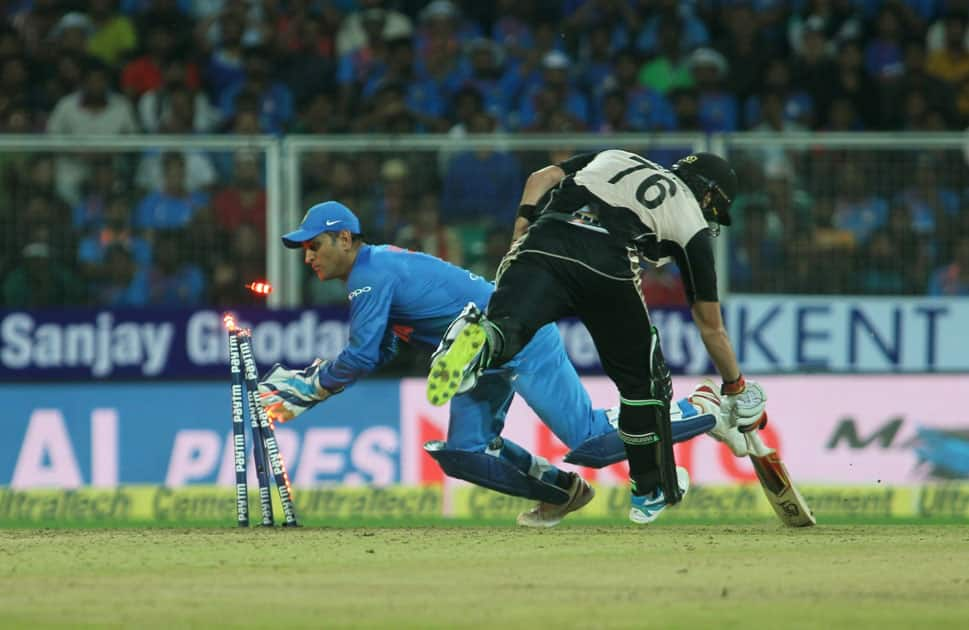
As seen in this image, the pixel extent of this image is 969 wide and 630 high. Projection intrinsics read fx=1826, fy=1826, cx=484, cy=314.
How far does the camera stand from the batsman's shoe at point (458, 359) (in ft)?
28.3

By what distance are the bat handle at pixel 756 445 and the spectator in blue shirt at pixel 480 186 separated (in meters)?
4.72

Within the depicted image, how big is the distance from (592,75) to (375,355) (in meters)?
7.65

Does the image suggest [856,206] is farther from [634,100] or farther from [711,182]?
[711,182]

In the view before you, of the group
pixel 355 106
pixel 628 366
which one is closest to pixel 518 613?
pixel 628 366

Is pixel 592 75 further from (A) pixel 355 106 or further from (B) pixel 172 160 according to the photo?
(B) pixel 172 160

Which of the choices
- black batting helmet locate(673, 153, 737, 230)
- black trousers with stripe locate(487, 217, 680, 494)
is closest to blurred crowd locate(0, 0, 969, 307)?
black batting helmet locate(673, 153, 737, 230)

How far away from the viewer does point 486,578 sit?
822 cm

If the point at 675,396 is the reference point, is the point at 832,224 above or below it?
above

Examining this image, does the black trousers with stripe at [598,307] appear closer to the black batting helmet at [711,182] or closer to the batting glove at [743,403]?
the batting glove at [743,403]

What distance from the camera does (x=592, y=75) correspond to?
1664 cm

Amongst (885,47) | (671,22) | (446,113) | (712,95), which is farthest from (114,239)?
(885,47)

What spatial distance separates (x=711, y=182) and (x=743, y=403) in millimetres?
1190

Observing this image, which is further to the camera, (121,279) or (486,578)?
(121,279)

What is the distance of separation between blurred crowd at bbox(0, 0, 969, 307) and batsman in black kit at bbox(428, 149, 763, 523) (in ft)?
16.1
